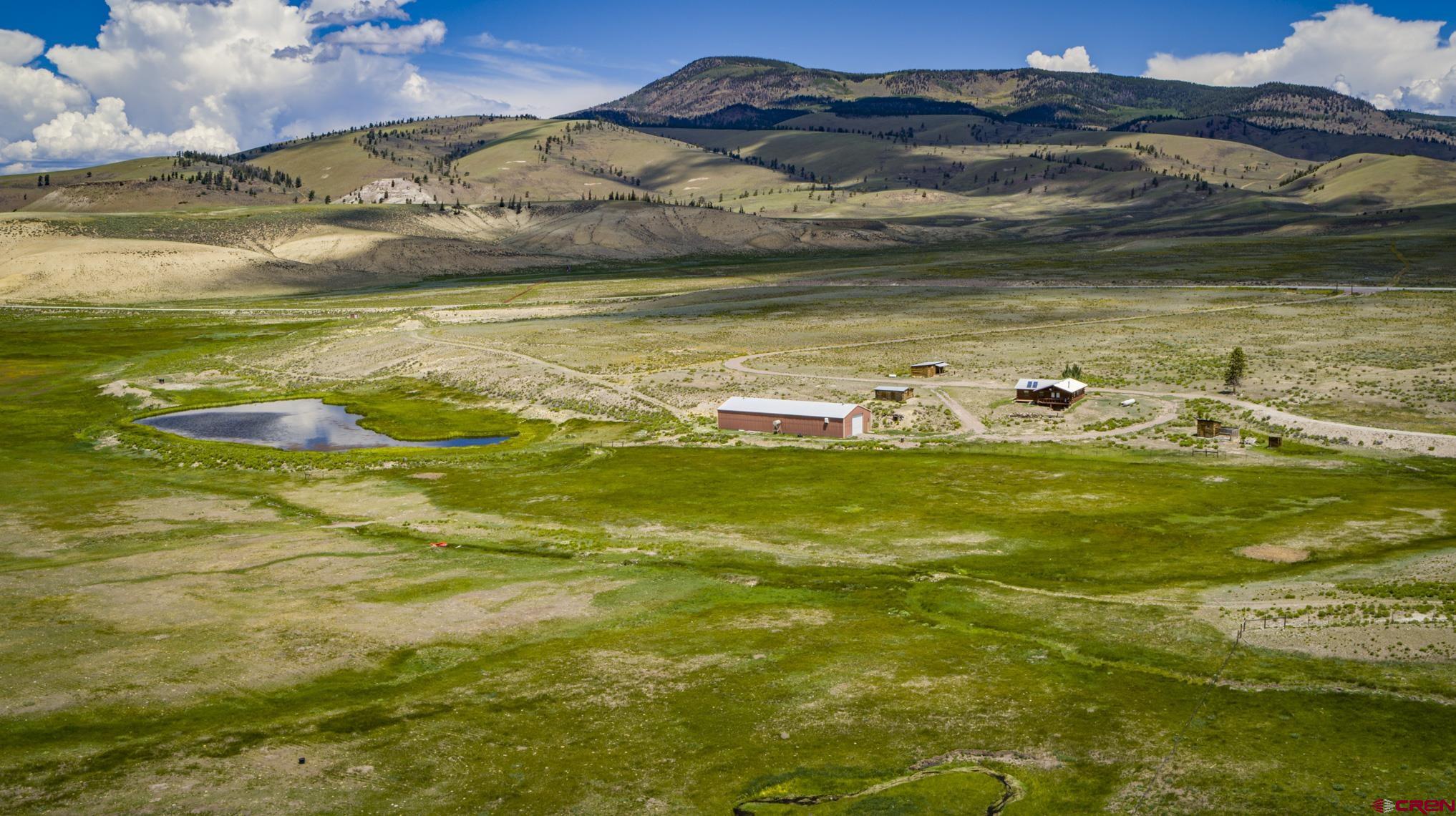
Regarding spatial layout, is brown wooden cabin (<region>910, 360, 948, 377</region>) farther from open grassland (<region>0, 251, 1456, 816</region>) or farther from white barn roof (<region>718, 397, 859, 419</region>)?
white barn roof (<region>718, 397, 859, 419</region>)

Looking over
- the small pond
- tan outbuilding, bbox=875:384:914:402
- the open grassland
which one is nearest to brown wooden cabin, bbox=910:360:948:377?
the open grassland

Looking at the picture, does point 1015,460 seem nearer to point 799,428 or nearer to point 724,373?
point 799,428

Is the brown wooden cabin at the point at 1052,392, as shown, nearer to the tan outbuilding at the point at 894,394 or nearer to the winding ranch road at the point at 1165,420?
the winding ranch road at the point at 1165,420

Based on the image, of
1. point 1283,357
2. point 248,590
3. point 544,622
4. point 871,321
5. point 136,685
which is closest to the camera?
point 136,685

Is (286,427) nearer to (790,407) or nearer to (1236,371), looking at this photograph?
(790,407)

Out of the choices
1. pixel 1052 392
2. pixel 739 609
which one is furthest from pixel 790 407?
pixel 739 609

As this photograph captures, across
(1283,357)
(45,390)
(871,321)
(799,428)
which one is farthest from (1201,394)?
(45,390)
